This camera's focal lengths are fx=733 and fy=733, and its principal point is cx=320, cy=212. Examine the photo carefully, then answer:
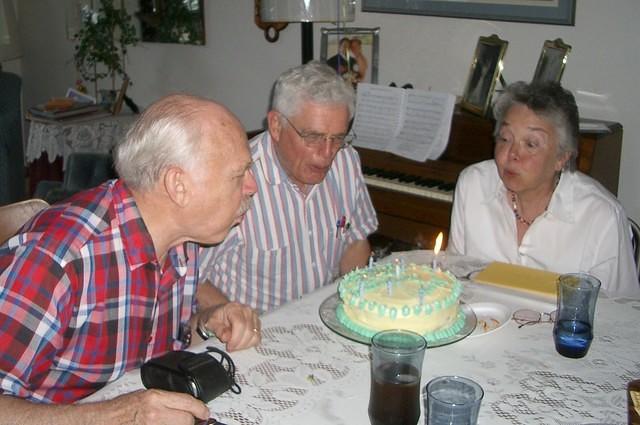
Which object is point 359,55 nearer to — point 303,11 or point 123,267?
point 303,11

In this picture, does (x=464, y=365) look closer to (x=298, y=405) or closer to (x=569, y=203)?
(x=298, y=405)

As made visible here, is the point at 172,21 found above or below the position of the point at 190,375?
above

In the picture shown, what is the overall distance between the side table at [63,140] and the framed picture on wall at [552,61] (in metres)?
2.45

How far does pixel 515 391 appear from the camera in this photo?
1.34 meters

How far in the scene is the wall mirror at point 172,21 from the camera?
455 cm

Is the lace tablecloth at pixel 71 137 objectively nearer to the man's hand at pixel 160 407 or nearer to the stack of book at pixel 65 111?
the stack of book at pixel 65 111

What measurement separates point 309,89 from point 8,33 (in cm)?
424

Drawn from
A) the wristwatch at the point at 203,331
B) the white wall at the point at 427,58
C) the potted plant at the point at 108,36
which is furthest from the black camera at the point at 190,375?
the potted plant at the point at 108,36

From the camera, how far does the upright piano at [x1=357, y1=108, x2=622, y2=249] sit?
3064 millimetres

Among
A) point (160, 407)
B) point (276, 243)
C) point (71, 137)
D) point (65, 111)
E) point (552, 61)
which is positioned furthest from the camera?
point (65, 111)

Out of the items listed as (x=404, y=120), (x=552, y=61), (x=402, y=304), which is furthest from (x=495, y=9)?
(x=402, y=304)

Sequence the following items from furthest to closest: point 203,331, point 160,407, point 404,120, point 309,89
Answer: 1. point 404,120
2. point 309,89
3. point 203,331
4. point 160,407

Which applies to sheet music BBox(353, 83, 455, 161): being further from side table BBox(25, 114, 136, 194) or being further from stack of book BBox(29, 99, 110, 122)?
stack of book BBox(29, 99, 110, 122)

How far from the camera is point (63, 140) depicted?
4328 mm
